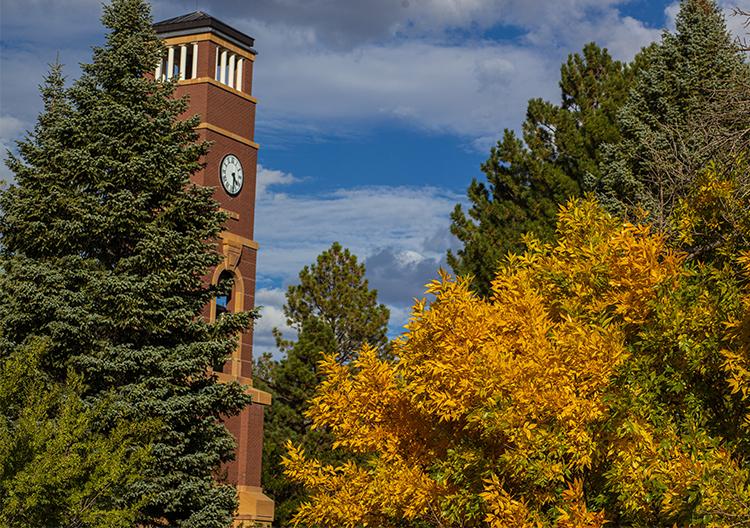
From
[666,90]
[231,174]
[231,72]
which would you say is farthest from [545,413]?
[231,72]

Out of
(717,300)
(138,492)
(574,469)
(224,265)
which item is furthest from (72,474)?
(224,265)

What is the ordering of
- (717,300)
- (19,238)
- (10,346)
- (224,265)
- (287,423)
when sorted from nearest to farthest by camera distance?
(717,300), (10,346), (19,238), (224,265), (287,423)

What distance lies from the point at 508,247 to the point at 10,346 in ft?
45.3

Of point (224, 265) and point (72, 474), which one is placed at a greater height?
point (224, 265)

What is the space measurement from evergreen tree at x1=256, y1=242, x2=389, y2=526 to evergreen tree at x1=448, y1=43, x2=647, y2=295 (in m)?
10.4

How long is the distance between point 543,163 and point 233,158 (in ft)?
36.7

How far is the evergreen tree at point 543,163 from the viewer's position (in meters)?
29.8

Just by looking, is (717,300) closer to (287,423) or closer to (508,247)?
(508,247)

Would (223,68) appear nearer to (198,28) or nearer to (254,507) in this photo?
(198,28)

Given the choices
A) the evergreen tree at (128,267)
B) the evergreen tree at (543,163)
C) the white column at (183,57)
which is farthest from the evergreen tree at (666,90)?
the white column at (183,57)

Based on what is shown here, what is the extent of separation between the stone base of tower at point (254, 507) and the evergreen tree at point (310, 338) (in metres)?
4.61

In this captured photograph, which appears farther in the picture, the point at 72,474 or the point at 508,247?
the point at 508,247

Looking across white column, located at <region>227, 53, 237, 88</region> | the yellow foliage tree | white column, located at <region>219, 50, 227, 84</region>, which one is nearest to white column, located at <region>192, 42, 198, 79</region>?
white column, located at <region>219, 50, 227, 84</region>

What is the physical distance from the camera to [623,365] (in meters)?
12.4
